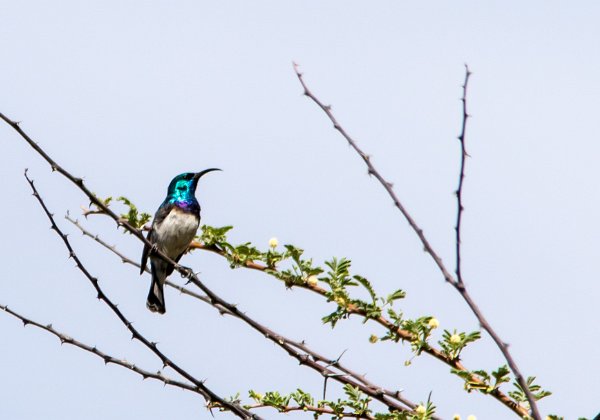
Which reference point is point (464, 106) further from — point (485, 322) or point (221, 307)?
point (221, 307)

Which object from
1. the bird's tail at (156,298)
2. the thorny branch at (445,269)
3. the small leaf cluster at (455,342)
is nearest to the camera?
the thorny branch at (445,269)

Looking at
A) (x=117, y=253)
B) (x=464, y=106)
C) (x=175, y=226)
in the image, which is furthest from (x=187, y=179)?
(x=464, y=106)

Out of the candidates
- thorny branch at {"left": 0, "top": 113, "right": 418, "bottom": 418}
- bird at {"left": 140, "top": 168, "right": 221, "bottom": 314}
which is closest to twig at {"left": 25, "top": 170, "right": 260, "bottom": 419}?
thorny branch at {"left": 0, "top": 113, "right": 418, "bottom": 418}

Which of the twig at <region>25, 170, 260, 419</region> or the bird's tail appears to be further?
the bird's tail

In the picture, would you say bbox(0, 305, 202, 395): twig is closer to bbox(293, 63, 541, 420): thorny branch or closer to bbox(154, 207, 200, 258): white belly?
bbox(293, 63, 541, 420): thorny branch

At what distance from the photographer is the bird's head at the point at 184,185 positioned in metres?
10.3

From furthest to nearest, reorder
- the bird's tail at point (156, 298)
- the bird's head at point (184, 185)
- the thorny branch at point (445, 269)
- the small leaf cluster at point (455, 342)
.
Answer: the bird's head at point (184, 185) < the bird's tail at point (156, 298) < the small leaf cluster at point (455, 342) < the thorny branch at point (445, 269)

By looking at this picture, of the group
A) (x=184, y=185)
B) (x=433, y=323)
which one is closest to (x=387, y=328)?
(x=433, y=323)

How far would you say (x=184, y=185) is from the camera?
10.3 meters

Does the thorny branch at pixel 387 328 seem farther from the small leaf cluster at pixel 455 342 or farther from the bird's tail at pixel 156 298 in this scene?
the bird's tail at pixel 156 298

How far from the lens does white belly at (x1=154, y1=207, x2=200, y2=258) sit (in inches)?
372

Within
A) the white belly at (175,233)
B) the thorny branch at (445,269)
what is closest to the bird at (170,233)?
the white belly at (175,233)

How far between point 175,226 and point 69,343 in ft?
18.1

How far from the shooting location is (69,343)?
13.3 ft
